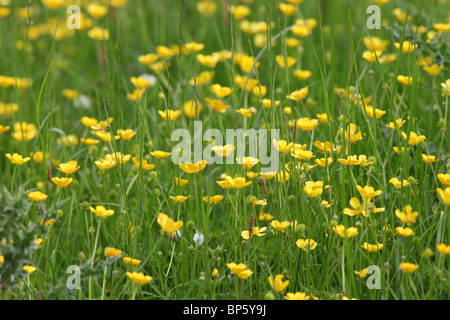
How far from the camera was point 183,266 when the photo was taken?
1682mm

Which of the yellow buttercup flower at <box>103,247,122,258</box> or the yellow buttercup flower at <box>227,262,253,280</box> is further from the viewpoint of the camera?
the yellow buttercup flower at <box>103,247,122,258</box>

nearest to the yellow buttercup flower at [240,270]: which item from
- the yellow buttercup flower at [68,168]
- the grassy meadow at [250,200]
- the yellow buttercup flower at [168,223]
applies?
the grassy meadow at [250,200]

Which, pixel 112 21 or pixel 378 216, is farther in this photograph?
pixel 112 21

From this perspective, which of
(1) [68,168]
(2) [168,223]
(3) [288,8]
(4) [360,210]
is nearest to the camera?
(2) [168,223]

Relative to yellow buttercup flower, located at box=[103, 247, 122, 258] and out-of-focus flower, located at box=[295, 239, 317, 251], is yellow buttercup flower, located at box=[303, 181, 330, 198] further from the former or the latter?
yellow buttercup flower, located at box=[103, 247, 122, 258]

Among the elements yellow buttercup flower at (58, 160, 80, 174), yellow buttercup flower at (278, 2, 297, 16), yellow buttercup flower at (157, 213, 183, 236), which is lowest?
yellow buttercup flower at (157, 213, 183, 236)

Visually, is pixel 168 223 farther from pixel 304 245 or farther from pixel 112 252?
pixel 304 245

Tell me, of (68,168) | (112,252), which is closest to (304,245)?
(112,252)

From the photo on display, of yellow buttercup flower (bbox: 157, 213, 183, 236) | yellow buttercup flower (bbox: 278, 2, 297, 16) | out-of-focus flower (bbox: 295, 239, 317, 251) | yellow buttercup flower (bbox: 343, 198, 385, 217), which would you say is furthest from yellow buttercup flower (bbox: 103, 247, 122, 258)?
yellow buttercup flower (bbox: 278, 2, 297, 16)

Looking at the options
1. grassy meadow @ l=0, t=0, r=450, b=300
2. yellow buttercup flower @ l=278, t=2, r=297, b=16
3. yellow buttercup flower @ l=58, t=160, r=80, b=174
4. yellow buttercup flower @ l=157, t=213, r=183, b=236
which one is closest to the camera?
yellow buttercup flower @ l=157, t=213, r=183, b=236

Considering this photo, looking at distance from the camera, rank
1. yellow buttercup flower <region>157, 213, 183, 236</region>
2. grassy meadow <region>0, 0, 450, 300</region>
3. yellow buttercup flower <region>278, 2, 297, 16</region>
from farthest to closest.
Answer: yellow buttercup flower <region>278, 2, 297, 16</region> → grassy meadow <region>0, 0, 450, 300</region> → yellow buttercup flower <region>157, 213, 183, 236</region>
